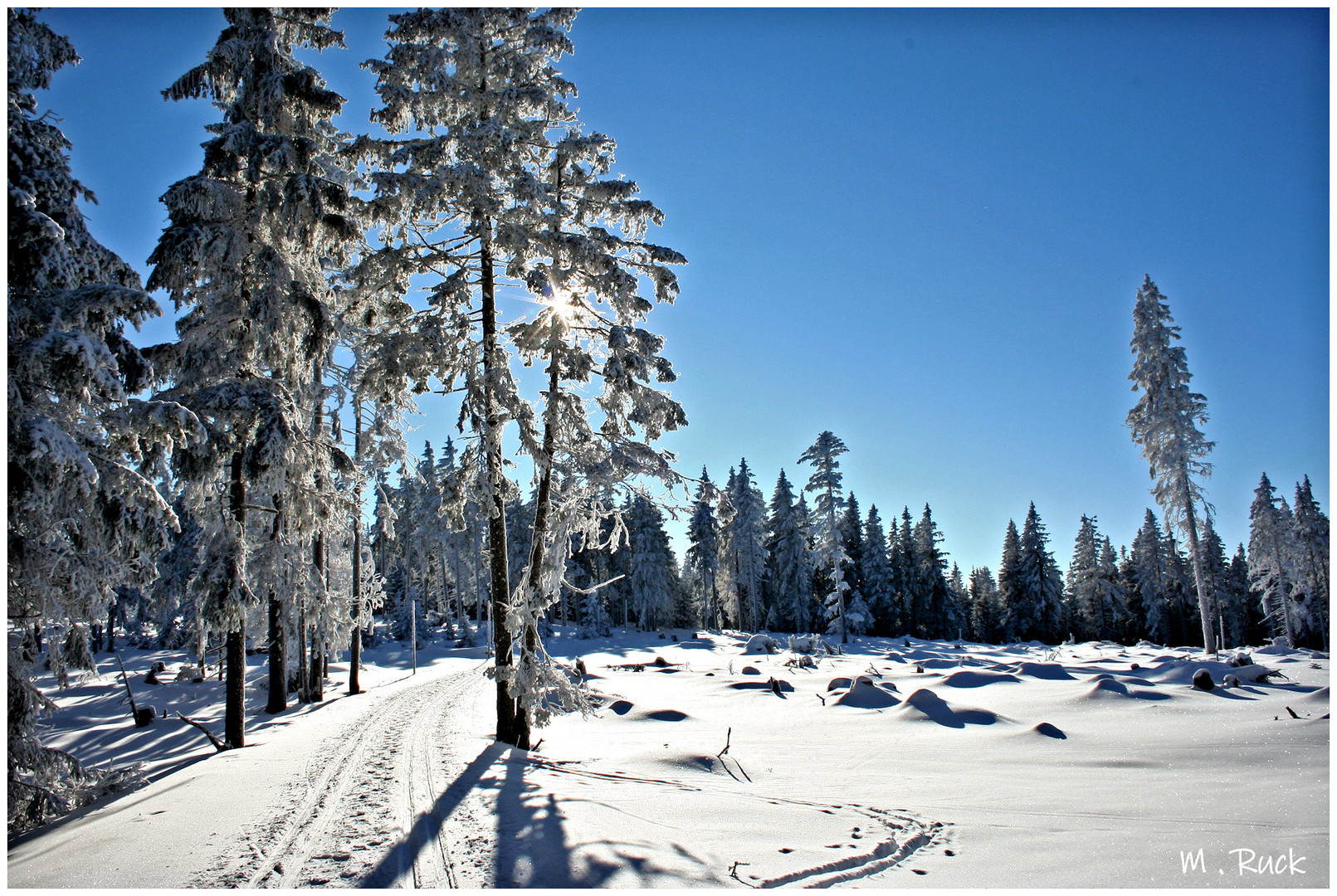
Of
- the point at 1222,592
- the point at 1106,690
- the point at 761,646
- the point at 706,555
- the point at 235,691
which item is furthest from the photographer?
the point at 706,555

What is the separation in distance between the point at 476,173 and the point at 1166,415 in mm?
31474

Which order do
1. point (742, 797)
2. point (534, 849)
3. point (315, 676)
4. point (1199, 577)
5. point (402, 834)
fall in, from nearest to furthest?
point (534, 849)
point (402, 834)
point (742, 797)
point (315, 676)
point (1199, 577)

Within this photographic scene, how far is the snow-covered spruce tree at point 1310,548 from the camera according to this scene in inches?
1649

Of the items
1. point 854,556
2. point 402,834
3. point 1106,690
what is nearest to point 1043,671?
point 1106,690

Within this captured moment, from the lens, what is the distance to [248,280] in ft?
37.4

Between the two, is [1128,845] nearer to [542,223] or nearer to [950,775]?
[950,775]

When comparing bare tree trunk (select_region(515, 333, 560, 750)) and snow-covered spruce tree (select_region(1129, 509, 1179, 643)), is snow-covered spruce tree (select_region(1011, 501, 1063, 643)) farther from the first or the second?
bare tree trunk (select_region(515, 333, 560, 750))

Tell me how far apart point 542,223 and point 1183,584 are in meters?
62.3

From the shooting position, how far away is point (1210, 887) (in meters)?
5.09

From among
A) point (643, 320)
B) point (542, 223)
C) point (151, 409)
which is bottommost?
point (151, 409)

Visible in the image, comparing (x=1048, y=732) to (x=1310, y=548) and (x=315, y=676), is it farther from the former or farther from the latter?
(x=1310, y=548)

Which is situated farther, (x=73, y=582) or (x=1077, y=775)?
(x=1077, y=775)

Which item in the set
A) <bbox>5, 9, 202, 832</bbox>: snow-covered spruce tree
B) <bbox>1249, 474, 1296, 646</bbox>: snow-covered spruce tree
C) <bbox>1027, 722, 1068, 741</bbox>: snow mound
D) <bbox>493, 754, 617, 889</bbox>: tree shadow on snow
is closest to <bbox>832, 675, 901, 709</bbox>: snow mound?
<bbox>1027, 722, 1068, 741</bbox>: snow mound

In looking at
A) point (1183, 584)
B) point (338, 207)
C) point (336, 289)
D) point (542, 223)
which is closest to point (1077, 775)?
point (542, 223)
